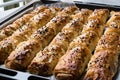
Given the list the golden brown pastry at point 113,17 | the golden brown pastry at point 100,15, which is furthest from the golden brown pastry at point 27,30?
the golden brown pastry at point 113,17

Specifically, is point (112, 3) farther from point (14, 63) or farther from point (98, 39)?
point (14, 63)

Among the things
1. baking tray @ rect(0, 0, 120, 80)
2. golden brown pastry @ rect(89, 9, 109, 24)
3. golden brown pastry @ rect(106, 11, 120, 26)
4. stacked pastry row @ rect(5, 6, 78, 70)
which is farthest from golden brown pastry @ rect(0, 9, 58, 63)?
golden brown pastry @ rect(106, 11, 120, 26)

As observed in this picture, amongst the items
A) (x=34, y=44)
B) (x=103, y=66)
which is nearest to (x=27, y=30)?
(x=34, y=44)

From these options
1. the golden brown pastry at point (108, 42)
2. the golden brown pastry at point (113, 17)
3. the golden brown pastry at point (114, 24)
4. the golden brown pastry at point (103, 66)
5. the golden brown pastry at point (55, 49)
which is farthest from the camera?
the golden brown pastry at point (113, 17)

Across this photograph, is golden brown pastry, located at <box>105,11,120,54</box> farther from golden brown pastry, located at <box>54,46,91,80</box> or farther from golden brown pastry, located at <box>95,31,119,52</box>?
golden brown pastry, located at <box>54,46,91,80</box>

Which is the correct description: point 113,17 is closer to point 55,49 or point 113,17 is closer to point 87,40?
point 87,40

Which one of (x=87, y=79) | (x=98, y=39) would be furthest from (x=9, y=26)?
Answer: (x=87, y=79)

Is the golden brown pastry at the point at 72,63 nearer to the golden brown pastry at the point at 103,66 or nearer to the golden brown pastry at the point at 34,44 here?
the golden brown pastry at the point at 103,66
